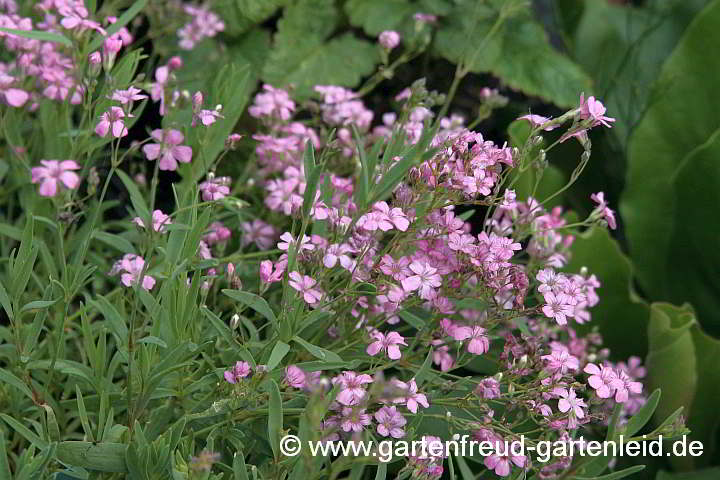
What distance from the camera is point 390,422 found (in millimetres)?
766

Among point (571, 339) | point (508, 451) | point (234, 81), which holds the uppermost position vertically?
point (234, 81)

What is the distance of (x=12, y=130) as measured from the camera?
1.02 metres

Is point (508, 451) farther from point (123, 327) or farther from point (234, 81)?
point (234, 81)

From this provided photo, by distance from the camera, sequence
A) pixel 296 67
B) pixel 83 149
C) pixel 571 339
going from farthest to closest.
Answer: pixel 296 67 → pixel 571 339 → pixel 83 149

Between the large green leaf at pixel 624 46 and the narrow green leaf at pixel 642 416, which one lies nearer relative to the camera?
the narrow green leaf at pixel 642 416

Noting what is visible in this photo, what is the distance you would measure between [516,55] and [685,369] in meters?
0.65

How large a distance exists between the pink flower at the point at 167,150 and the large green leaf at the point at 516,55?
2.21 feet

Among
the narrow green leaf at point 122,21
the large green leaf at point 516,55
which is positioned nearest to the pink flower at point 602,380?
the narrow green leaf at point 122,21

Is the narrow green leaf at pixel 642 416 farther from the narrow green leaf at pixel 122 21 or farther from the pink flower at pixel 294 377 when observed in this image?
the narrow green leaf at pixel 122 21

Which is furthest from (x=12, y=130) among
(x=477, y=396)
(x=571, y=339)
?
(x=571, y=339)

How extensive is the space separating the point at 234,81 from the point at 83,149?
0.20 metres

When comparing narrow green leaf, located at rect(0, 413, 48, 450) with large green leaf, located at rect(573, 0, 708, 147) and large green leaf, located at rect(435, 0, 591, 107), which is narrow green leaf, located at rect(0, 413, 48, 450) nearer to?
large green leaf, located at rect(435, 0, 591, 107)

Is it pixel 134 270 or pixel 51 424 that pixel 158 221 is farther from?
pixel 51 424

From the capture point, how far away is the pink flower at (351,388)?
729 mm
